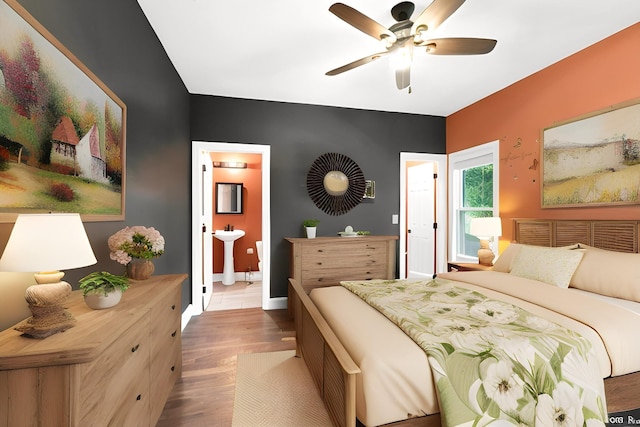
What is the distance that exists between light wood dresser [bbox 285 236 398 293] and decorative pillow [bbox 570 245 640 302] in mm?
2001

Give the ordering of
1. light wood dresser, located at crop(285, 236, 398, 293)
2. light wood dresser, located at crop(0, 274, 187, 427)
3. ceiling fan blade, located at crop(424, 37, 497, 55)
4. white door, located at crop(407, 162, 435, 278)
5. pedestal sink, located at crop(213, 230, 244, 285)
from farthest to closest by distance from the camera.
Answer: pedestal sink, located at crop(213, 230, 244, 285) < white door, located at crop(407, 162, 435, 278) < light wood dresser, located at crop(285, 236, 398, 293) < ceiling fan blade, located at crop(424, 37, 497, 55) < light wood dresser, located at crop(0, 274, 187, 427)

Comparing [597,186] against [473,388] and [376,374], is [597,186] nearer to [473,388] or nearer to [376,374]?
[473,388]

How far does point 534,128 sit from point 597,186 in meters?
0.93

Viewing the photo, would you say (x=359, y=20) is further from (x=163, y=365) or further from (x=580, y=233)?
(x=580, y=233)

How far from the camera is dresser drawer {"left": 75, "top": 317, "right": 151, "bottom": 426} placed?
100 cm

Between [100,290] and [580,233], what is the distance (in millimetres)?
3676

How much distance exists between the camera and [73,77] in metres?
1.42

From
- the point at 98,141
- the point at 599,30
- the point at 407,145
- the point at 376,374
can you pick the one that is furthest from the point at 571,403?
the point at 407,145

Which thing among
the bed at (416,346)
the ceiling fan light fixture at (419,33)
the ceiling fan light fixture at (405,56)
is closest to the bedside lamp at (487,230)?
the bed at (416,346)

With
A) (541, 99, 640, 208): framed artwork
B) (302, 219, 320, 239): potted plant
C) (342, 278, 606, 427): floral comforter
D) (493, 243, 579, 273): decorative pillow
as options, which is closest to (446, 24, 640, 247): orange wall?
(541, 99, 640, 208): framed artwork

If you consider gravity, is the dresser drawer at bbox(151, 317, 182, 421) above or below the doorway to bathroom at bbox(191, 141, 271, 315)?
below

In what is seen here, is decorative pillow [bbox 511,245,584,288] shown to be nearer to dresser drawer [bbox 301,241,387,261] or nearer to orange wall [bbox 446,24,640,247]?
orange wall [bbox 446,24,640,247]

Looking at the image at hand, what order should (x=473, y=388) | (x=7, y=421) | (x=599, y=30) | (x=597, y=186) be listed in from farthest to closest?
(x=597, y=186), (x=599, y=30), (x=473, y=388), (x=7, y=421)

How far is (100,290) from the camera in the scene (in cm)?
128
